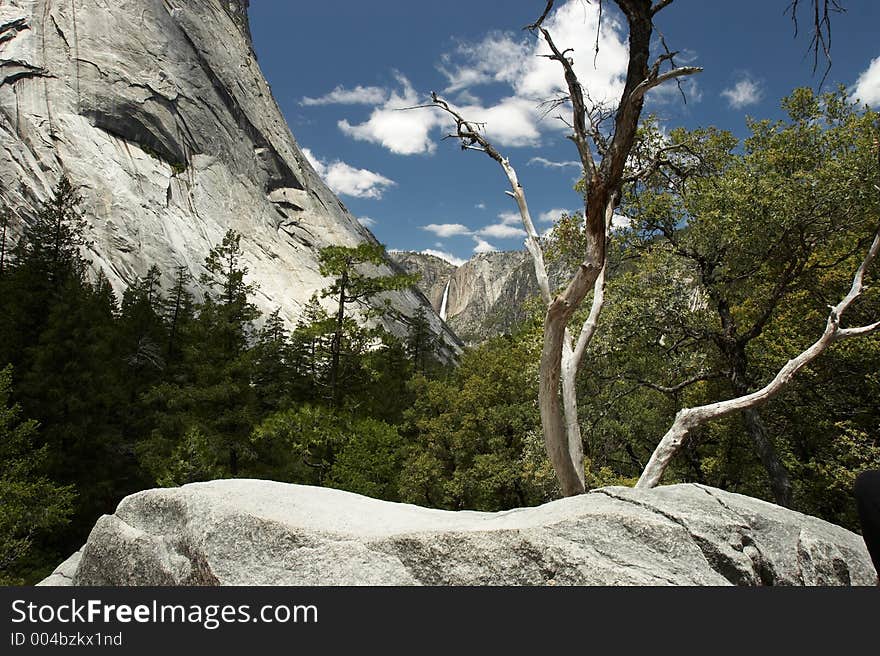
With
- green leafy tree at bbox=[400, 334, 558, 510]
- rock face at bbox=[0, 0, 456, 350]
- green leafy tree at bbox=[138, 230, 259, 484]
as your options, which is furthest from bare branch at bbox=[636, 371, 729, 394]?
rock face at bbox=[0, 0, 456, 350]

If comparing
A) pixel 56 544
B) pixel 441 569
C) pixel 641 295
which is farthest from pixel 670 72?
pixel 56 544

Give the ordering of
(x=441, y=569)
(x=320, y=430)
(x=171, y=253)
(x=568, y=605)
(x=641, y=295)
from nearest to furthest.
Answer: (x=568, y=605), (x=441, y=569), (x=641, y=295), (x=320, y=430), (x=171, y=253)

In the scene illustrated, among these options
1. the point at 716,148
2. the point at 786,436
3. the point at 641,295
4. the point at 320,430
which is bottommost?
the point at 786,436

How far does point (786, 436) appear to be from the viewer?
46.8 feet

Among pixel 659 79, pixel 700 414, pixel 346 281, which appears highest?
pixel 346 281

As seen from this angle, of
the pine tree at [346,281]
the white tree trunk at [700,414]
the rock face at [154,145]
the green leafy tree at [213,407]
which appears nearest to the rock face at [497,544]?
the white tree trunk at [700,414]

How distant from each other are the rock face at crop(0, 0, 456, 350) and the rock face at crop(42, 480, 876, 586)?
1822 inches

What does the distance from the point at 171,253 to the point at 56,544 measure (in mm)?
32588

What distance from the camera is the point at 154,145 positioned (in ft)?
190

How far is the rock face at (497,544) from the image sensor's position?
373 cm

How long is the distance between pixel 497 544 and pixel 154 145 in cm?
6553

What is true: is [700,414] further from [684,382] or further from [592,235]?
[684,382]

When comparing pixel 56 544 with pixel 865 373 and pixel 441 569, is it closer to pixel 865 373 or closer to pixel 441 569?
pixel 441 569

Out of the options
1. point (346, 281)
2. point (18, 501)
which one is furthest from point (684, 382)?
point (18, 501)
